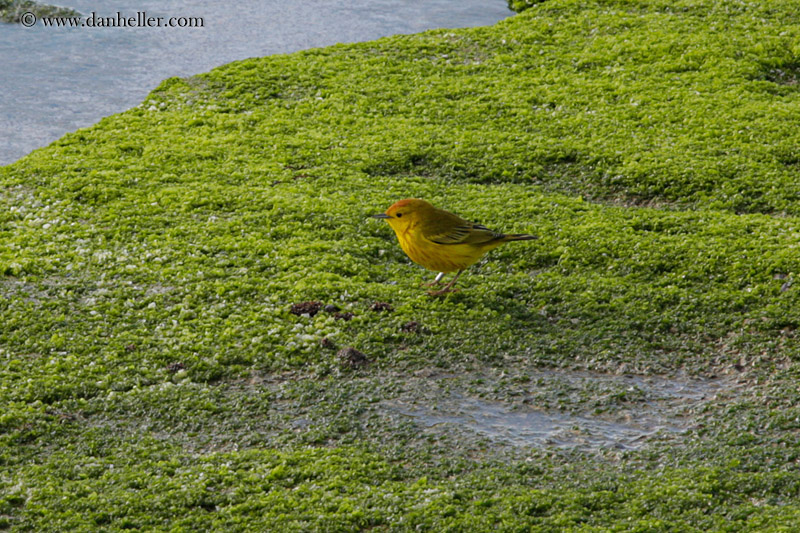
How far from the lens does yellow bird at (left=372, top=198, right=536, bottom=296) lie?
4328 millimetres

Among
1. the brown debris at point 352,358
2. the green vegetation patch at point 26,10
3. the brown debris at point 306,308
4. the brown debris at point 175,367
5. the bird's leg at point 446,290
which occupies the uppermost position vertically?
the green vegetation patch at point 26,10

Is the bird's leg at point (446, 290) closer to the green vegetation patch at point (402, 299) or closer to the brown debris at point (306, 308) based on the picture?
the green vegetation patch at point (402, 299)

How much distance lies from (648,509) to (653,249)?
2064 mm

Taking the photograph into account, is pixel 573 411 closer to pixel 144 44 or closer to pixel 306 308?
pixel 306 308

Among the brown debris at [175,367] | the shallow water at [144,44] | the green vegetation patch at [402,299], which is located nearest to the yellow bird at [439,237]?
the green vegetation patch at [402,299]

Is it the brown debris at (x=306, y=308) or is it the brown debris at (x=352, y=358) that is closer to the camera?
the brown debris at (x=352, y=358)

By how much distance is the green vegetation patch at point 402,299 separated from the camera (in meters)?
3.13

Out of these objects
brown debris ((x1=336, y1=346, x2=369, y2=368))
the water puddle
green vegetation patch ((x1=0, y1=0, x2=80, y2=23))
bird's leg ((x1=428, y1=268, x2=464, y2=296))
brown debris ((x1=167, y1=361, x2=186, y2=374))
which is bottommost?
the water puddle

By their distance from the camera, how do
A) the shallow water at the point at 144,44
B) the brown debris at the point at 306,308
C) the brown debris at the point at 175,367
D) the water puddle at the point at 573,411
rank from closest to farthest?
the water puddle at the point at 573,411 → the brown debris at the point at 175,367 → the brown debris at the point at 306,308 → the shallow water at the point at 144,44

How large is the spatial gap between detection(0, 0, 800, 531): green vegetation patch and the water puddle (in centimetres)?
2

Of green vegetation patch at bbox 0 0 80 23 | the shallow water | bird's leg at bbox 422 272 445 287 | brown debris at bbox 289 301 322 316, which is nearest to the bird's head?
bird's leg at bbox 422 272 445 287

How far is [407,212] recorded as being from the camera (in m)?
4.43

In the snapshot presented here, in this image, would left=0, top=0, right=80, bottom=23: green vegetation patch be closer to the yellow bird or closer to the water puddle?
the yellow bird

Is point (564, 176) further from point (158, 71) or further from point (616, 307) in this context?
point (158, 71)
